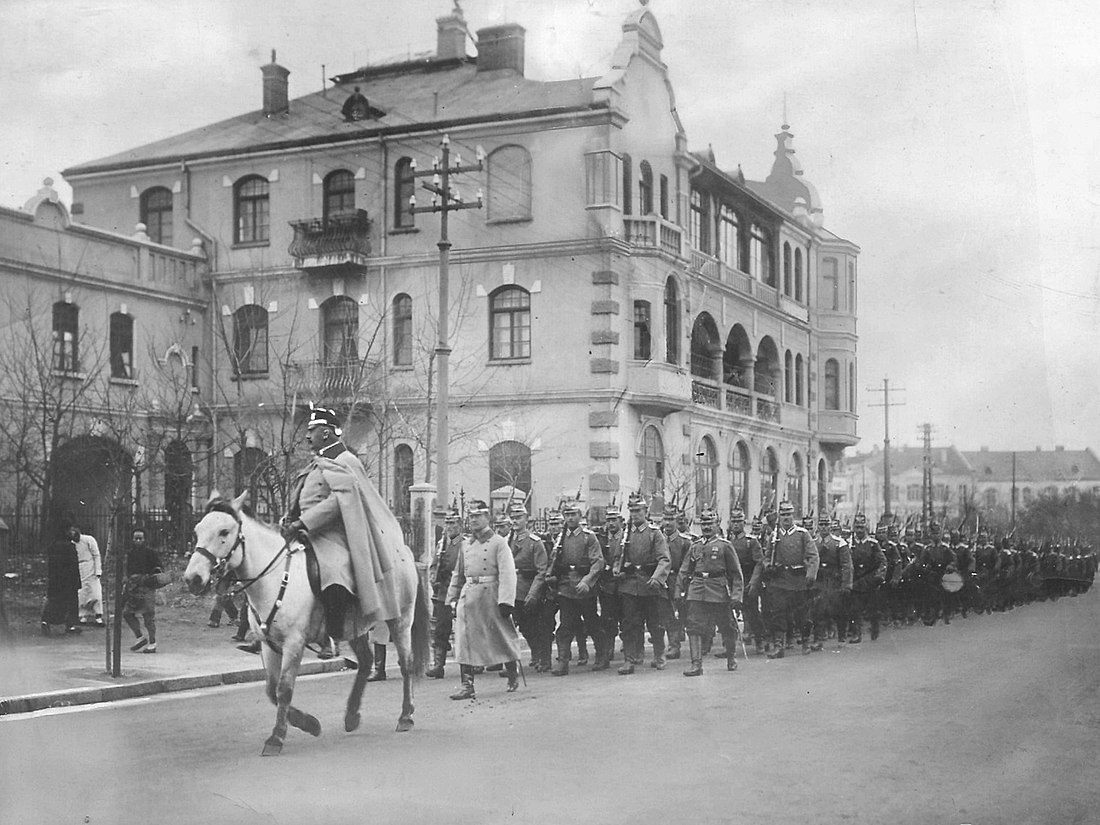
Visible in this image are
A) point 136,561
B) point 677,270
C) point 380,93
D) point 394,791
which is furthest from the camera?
point 677,270

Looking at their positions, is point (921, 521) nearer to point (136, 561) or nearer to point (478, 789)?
point (136, 561)

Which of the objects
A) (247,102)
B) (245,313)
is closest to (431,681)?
(247,102)

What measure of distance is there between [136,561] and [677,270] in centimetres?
1648

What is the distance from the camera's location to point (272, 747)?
9109 millimetres

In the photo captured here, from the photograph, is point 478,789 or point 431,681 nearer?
point 478,789

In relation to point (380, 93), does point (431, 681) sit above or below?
below

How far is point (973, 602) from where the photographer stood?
27.2 metres

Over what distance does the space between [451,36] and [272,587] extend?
30.1 feet

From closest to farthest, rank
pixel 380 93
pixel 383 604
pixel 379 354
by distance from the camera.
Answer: pixel 383 604
pixel 380 93
pixel 379 354

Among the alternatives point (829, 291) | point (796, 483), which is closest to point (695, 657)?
point (796, 483)

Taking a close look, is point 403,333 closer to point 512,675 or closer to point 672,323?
point 512,675

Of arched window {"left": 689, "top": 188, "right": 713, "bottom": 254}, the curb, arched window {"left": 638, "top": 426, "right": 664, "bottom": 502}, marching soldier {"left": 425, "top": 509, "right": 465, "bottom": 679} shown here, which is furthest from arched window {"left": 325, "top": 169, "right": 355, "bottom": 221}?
the curb

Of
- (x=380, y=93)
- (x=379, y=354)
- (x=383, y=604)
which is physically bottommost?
(x=383, y=604)

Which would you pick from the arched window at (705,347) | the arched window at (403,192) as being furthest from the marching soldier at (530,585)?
the arched window at (705,347)
